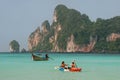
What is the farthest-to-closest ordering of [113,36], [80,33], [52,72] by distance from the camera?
1. [80,33]
2. [113,36]
3. [52,72]

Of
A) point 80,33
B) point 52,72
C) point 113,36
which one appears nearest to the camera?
point 52,72

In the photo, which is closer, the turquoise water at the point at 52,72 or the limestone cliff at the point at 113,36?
the turquoise water at the point at 52,72

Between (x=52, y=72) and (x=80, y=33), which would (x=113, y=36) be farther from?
(x=52, y=72)

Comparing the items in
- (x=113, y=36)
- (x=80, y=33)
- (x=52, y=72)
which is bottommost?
(x=52, y=72)

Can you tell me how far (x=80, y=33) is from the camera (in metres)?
161

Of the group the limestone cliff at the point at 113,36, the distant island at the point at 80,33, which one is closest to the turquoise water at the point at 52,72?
the limestone cliff at the point at 113,36

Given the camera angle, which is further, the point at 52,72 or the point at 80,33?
the point at 80,33

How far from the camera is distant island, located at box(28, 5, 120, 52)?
154625 millimetres

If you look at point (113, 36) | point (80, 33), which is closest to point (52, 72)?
point (113, 36)

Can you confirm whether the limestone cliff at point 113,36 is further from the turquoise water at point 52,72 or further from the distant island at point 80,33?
the turquoise water at point 52,72

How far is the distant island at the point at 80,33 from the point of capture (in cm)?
15462

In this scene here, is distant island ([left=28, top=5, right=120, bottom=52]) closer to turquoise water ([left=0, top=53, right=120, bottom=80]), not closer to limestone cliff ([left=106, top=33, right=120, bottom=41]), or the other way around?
limestone cliff ([left=106, top=33, right=120, bottom=41])

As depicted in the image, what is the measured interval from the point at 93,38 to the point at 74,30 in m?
11.5

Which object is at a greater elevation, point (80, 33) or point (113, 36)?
point (80, 33)
